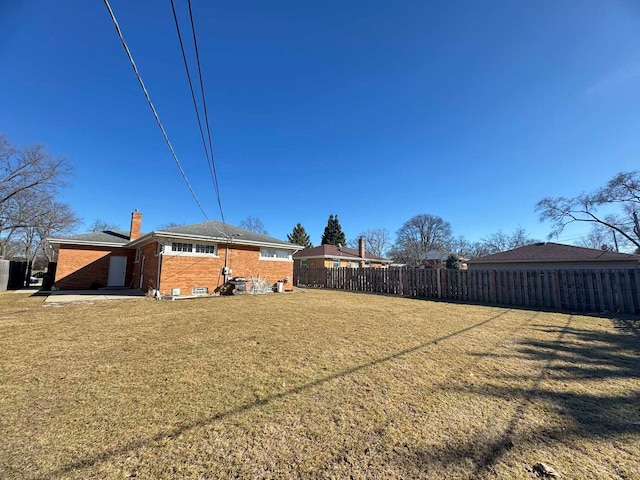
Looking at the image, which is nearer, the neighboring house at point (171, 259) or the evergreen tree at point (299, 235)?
the neighboring house at point (171, 259)

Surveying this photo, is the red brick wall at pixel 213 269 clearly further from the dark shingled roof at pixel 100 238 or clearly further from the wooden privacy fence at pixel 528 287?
the dark shingled roof at pixel 100 238

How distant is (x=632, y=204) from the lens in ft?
72.6

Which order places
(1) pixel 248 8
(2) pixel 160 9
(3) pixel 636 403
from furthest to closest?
1. (1) pixel 248 8
2. (2) pixel 160 9
3. (3) pixel 636 403

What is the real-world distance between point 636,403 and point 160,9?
9.84 metres

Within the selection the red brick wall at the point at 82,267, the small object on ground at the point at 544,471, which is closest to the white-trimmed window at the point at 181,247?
the red brick wall at the point at 82,267

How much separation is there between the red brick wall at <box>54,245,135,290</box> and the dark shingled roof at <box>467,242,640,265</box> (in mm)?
25430

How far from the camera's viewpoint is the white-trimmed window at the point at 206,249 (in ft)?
45.3

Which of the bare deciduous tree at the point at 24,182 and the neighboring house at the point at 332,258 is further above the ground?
the bare deciduous tree at the point at 24,182

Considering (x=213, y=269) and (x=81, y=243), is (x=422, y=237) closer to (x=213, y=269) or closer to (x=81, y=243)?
(x=213, y=269)

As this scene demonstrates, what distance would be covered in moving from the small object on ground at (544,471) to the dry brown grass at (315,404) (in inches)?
2.4

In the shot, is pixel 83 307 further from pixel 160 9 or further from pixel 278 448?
pixel 278 448

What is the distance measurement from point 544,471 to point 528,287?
11.2 metres

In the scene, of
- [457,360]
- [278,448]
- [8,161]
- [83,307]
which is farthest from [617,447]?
[8,161]

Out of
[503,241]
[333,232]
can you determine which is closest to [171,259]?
[333,232]
